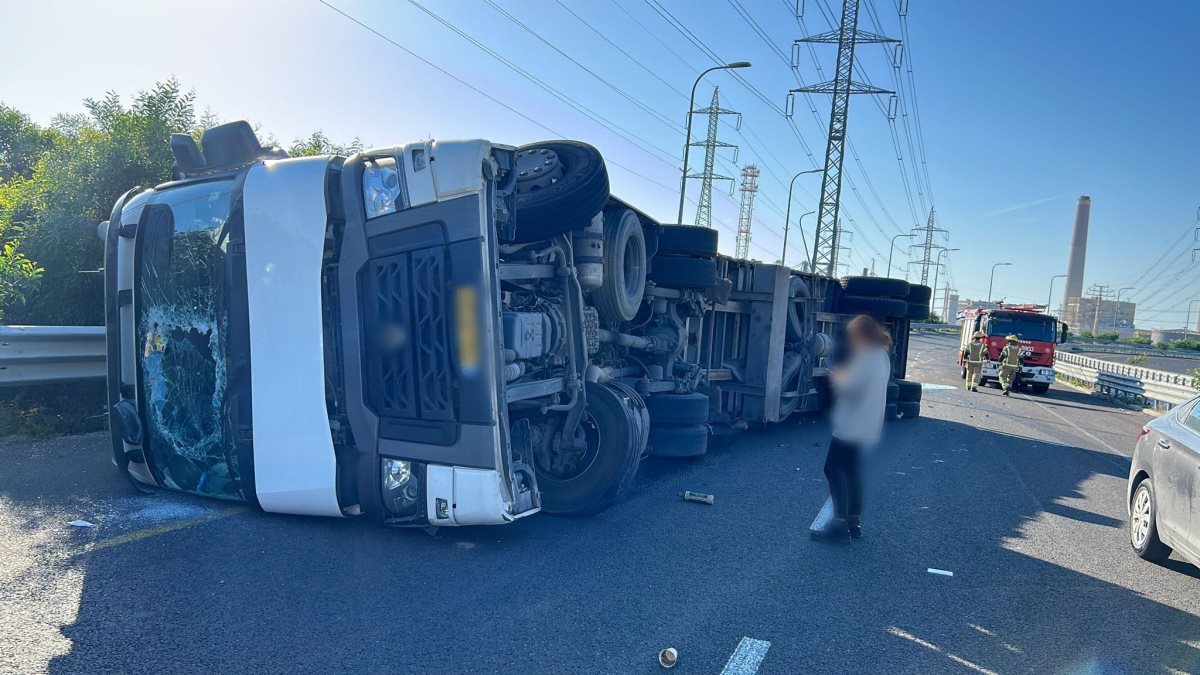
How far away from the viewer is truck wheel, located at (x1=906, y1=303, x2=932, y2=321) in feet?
42.3

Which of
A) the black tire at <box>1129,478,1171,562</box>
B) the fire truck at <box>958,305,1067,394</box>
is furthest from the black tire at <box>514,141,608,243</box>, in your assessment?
the fire truck at <box>958,305,1067,394</box>

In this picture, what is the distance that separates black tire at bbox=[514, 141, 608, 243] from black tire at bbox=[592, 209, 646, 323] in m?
0.99

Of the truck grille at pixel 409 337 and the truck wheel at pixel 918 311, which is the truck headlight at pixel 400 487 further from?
the truck wheel at pixel 918 311

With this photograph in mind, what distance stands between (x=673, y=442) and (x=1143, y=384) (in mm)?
17954

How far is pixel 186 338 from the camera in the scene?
14.5ft

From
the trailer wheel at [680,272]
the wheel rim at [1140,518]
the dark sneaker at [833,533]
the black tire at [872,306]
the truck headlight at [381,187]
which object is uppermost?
the truck headlight at [381,187]

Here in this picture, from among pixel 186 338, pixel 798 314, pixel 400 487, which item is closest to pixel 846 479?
pixel 400 487

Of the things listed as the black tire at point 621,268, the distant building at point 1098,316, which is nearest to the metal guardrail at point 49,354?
the black tire at point 621,268

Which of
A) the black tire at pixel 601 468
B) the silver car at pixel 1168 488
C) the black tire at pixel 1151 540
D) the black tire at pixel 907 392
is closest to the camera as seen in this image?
the silver car at pixel 1168 488

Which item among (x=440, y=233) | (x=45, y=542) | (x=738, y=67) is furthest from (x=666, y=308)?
(x=738, y=67)

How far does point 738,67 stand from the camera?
65.7 feet

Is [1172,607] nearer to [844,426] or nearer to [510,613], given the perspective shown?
[844,426]

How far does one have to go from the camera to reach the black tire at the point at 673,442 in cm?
698

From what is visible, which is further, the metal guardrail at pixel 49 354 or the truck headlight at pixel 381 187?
the metal guardrail at pixel 49 354
